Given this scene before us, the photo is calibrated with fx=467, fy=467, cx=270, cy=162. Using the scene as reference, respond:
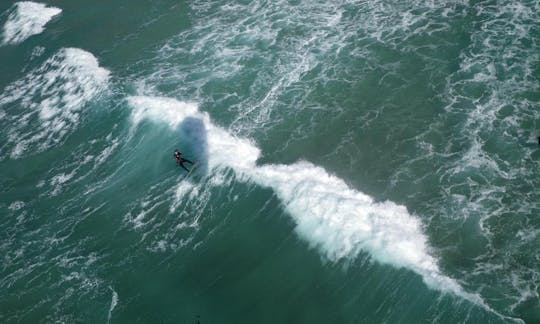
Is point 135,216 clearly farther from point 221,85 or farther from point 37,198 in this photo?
point 221,85

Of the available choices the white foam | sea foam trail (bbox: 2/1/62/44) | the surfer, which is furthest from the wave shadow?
sea foam trail (bbox: 2/1/62/44)

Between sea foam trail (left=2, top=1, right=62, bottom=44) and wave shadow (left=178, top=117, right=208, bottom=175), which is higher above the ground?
sea foam trail (left=2, top=1, right=62, bottom=44)

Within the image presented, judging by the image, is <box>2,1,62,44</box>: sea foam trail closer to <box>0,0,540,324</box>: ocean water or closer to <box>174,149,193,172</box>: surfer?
<box>0,0,540,324</box>: ocean water

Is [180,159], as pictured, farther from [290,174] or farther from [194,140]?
[290,174]

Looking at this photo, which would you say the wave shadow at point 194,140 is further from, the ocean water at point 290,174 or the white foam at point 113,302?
the white foam at point 113,302

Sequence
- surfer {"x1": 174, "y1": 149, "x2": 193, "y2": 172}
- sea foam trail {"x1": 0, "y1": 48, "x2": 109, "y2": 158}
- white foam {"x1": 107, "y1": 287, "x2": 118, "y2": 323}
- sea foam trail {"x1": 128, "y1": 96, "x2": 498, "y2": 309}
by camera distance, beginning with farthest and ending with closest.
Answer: sea foam trail {"x1": 0, "y1": 48, "x2": 109, "y2": 158} → surfer {"x1": 174, "y1": 149, "x2": 193, "y2": 172} → white foam {"x1": 107, "y1": 287, "x2": 118, "y2": 323} → sea foam trail {"x1": 128, "y1": 96, "x2": 498, "y2": 309}

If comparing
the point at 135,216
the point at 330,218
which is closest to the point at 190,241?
the point at 135,216
